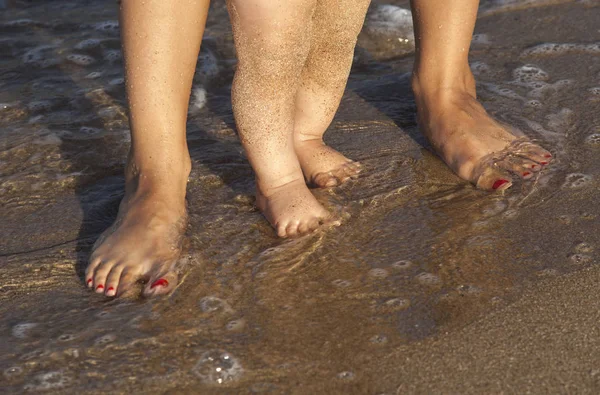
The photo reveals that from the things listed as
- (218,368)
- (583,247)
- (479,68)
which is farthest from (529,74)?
(218,368)

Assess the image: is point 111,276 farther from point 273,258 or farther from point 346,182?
point 346,182

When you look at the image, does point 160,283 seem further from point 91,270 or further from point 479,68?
point 479,68

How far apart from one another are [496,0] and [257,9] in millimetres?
2137

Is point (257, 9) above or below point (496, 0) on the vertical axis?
above

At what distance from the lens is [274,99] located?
2254 mm

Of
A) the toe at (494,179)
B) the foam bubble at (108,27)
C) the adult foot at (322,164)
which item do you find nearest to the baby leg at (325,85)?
the adult foot at (322,164)

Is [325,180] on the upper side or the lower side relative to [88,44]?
upper

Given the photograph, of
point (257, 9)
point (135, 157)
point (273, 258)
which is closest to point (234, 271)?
point (273, 258)

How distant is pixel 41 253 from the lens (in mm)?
2264

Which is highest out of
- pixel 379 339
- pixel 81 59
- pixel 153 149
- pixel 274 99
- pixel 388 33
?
pixel 274 99

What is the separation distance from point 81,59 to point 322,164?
58.9 inches

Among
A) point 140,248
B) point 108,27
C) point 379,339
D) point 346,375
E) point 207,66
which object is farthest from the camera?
point 108,27

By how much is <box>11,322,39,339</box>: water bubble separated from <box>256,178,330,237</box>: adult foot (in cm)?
65

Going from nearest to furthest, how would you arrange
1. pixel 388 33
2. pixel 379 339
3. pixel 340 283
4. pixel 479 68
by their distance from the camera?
pixel 379 339
pixel 340 283
pixel 479 68
pixel 388 33
